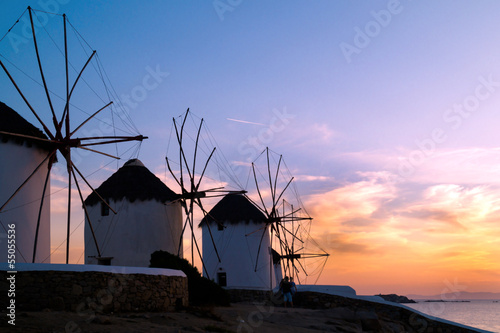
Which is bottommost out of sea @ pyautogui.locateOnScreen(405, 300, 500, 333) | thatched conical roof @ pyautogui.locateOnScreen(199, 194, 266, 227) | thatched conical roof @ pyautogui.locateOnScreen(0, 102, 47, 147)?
Result: sea @ pyautogui.locateOnScreen(405, 300, 500, 333)

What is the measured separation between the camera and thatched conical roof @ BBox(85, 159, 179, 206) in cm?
2422

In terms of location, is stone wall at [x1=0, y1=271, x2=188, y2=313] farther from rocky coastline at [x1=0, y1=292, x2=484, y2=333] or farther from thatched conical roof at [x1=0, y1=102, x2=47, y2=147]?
thatched conical roof at [x1=0, y1=102, x2=47, y2=147]

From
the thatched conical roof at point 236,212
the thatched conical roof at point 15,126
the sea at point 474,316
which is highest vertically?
the thatched conical roof at point 15,126

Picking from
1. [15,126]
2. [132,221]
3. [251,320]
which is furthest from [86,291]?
[132,221]

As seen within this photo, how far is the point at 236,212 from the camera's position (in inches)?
1304

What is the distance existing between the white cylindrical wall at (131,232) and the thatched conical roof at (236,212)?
27.1 ft

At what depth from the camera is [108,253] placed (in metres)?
23.8

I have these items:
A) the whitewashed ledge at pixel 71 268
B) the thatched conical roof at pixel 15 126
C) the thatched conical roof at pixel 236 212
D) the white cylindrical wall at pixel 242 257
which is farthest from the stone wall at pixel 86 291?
the thatched conical roof at pixel 236 212

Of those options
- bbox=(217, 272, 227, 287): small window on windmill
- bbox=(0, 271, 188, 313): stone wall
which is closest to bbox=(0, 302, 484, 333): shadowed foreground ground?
bbox=(0, 271, 188, 313): stone wall

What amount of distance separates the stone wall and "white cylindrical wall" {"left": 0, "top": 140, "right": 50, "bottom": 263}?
14.7 feet

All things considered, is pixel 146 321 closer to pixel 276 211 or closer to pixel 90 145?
pixel 90 145

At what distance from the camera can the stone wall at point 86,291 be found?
448 inches

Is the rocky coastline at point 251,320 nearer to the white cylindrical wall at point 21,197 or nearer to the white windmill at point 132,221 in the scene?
the white cylindrical wall at point 21,197

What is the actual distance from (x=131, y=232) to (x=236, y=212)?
34.5 feet
